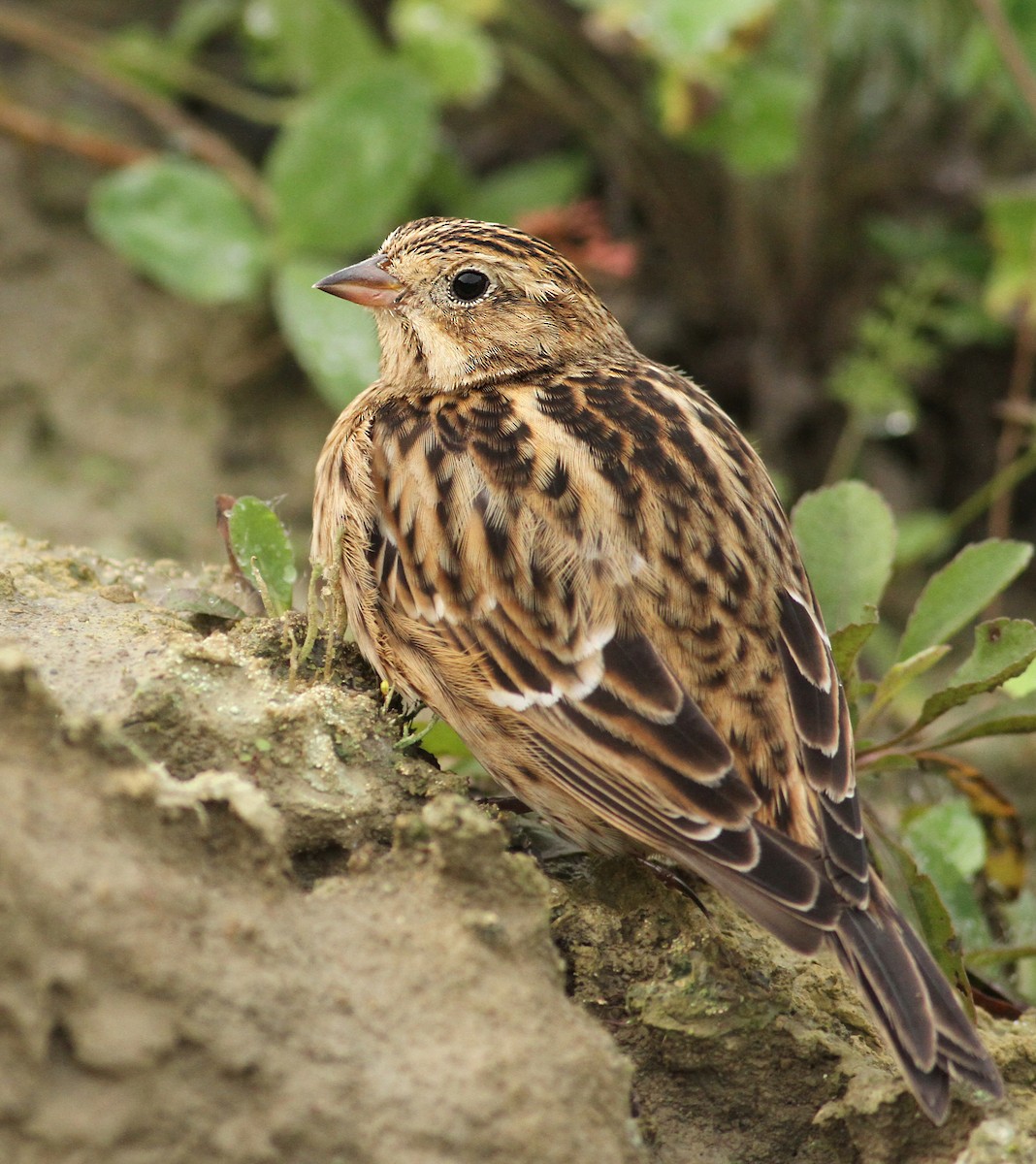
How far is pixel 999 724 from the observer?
12.1ft

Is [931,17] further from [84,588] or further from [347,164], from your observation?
[84,588]

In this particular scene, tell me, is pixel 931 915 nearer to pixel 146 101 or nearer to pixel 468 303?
pixel 468 303

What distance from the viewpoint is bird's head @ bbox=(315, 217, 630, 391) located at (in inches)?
165

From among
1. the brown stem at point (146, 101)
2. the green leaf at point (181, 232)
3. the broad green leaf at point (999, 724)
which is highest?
the broad green leaf at point (999, 724)

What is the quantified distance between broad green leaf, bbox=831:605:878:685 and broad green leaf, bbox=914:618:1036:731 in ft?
0.69

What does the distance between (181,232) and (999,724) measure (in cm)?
405

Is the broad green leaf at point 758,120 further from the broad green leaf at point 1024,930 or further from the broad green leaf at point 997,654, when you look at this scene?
the broad green leaf at point 1024,930

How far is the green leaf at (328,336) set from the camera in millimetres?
5938

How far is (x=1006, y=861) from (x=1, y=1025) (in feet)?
8.90

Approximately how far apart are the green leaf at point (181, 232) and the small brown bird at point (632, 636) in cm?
251

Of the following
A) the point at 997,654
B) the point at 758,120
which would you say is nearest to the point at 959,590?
the point at 997,654

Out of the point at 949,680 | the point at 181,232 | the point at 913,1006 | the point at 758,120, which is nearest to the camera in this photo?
the point at 913,1006

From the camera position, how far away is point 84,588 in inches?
141

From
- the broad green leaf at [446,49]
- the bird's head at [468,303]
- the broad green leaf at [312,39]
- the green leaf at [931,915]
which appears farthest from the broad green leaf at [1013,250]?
the green leaf at [931,915]
